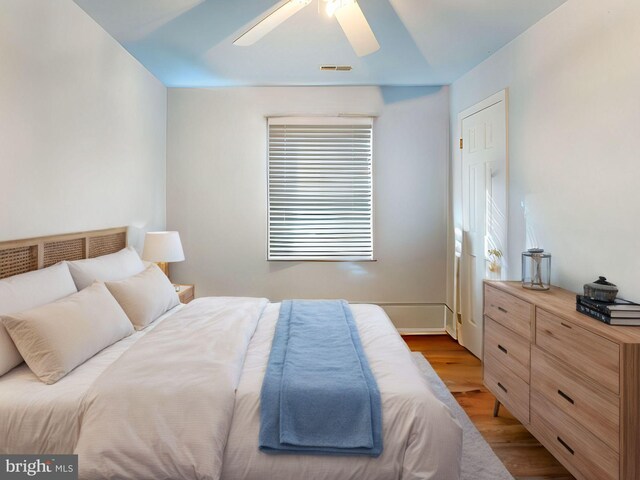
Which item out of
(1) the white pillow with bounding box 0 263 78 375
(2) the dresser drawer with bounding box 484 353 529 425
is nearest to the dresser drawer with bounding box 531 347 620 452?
(2) the dresser drawer with bounding box 484 353 529 425

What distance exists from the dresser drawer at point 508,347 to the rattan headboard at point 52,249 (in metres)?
2.70

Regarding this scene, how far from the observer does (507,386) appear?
2.25m

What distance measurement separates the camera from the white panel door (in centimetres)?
301

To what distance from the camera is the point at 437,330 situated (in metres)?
4.13

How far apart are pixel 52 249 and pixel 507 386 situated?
280 cm

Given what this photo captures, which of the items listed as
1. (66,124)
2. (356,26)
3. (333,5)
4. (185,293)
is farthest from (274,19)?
(185,293)

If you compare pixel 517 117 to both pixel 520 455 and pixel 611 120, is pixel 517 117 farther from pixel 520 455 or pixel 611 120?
pixel 520 455

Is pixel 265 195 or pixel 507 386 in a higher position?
pixel 265 195

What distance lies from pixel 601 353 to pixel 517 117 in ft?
6.14

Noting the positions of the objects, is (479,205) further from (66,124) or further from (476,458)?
(66,124)

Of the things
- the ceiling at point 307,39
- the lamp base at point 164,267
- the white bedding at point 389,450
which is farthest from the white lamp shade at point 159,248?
the white bedding at point 389,450

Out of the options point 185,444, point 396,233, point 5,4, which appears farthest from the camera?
point 396,233

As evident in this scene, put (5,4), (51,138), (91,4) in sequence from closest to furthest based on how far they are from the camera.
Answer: (5,4)
(51,138)
(91,4)

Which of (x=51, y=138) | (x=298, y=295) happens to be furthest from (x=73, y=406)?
(x=298, y=295)
